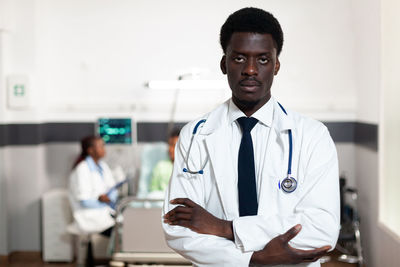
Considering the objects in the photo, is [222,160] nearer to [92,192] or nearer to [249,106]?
[249,106]

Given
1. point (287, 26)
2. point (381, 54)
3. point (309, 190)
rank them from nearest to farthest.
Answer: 1. point (309, 190)
2. point (381, 54)
3. point (287, 26)

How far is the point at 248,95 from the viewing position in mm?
1521

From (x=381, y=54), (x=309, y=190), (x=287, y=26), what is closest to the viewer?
(x=309, y=190)

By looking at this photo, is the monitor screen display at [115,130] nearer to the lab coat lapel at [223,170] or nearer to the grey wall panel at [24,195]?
the grey wall panel at [24,195]

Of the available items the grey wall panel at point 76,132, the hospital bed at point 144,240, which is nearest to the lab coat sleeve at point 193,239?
the hospital bed at point 144,240

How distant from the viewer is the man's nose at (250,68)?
→ 148 centimetres

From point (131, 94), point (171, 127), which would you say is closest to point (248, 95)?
point (171, 127)

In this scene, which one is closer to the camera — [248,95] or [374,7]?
[248,95]

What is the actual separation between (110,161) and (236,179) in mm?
3450

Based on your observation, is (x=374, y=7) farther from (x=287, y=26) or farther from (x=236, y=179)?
(x=236, y=179)

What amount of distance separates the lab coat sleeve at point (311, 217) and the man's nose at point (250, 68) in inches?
10.5

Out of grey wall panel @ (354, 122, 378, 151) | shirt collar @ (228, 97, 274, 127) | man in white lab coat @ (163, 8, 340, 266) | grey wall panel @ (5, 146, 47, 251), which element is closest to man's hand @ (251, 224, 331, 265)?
man in white lab coat @ (163, 8, 340, 266)

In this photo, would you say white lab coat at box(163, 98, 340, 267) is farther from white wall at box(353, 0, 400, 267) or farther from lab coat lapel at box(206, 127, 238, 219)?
white wall at box(353, 0, 400, 267)

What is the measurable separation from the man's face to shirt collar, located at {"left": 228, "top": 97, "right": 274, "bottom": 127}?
8 centimetres
